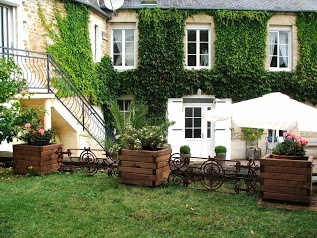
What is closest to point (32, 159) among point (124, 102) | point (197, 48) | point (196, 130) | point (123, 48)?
point (124, 102)

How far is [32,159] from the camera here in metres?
7.97

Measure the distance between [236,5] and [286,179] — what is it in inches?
451

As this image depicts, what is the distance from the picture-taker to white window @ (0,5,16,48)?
1046 cm

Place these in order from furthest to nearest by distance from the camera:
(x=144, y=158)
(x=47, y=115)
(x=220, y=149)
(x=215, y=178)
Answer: (x=220, y=149) → (x=47, y=115) → (x=215, y=178) → (x=144, y=158)

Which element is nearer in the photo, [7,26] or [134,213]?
[134,213]

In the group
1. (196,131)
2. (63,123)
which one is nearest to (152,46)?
(196,131)

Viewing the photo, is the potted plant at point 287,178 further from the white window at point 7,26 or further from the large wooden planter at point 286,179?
the white window at point 7,26

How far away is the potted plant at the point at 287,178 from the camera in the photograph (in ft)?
19.7

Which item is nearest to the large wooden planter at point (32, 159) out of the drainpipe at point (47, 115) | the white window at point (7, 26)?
the drainpipe at point (47, 115)

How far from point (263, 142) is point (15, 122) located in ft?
36.4

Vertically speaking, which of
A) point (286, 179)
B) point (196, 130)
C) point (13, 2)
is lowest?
point (286, 179)

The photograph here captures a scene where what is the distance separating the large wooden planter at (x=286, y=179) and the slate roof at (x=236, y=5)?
35.4ft

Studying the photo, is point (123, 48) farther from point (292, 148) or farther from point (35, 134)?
point (292, 148)

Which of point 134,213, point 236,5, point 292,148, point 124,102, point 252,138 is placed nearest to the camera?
point 134,213
